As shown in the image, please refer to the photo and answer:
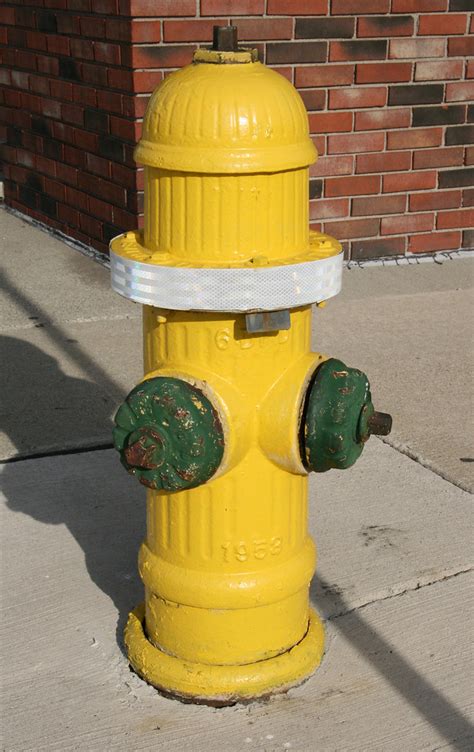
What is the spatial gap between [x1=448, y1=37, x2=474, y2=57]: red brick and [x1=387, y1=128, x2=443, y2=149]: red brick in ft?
1.38

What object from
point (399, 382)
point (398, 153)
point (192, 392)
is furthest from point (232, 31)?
A: point (398, 153)

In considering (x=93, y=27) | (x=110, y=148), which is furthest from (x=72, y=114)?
(x=93, y=27)

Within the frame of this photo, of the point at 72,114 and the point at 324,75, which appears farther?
the point at 72,114

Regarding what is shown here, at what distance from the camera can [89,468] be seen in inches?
147

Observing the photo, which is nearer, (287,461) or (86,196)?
(287,461)

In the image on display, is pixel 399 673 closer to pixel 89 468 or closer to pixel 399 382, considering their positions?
pixel 89 468

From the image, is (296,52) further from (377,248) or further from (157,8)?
(377,248)

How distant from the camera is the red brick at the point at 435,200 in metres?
6.16

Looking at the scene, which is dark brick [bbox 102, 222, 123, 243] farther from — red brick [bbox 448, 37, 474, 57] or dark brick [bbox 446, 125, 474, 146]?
red brick [bbox 448, 37, 474, 57]

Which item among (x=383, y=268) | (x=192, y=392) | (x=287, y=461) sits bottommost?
(x=383, y=268)

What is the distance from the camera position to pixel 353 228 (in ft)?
19.9

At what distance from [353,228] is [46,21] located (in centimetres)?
217

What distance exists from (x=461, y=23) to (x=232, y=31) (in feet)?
13.1

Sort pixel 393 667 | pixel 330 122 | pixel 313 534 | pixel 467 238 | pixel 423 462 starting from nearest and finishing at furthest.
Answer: pixel 393 667 → pixel 313 534 → pixel 423 462 → pixel 330 122 → pixel 467 238
